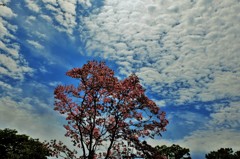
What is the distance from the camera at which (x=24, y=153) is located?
31.0 meters

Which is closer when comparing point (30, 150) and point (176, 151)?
point (30, 150)

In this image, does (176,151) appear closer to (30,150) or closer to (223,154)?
(223,154)

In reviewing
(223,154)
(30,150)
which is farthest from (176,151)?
(30,150)

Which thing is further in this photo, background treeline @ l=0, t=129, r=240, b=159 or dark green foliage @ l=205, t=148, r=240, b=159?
dark green foliage @ l=205, t=148, r=240, b=159

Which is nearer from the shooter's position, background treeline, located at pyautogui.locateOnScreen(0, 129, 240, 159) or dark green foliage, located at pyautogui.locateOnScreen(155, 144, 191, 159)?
background treeline, located at pyautogui.locateOnScreen(0, 129, 240, 159)

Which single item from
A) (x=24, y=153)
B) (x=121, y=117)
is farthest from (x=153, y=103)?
(x=24, y=153)

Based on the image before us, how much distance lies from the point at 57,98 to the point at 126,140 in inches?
269

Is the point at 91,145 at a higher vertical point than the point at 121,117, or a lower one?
lower

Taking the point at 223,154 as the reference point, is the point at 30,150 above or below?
below

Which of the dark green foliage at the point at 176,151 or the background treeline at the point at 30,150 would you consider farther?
the dark green foliage at the point at 176,151

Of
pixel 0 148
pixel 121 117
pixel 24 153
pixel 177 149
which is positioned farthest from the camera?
pixel 177 149

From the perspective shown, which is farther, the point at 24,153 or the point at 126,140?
the point at 24,153

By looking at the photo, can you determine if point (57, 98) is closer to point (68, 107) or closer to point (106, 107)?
point (68, 107)

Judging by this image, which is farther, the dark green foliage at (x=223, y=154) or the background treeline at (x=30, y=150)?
the dark green foliage at (x=223, y=154)
